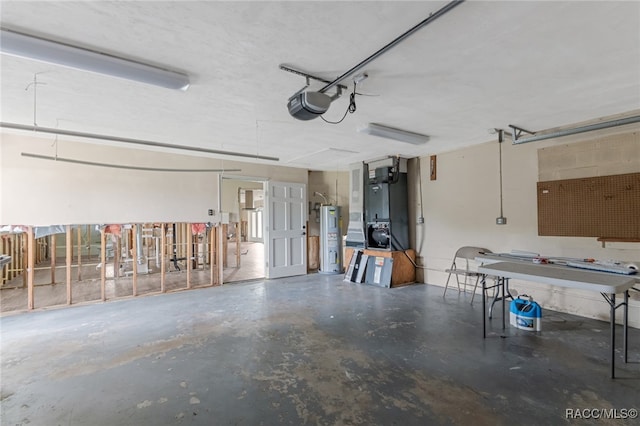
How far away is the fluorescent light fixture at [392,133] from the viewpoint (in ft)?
12.6

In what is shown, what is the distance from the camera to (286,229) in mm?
6586

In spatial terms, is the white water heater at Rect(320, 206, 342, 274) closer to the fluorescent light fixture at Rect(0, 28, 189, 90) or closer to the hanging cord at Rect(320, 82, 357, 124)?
the hanging cord at Rect(320, 82, 357, 124)

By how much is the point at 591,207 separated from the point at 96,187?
7.28 metres

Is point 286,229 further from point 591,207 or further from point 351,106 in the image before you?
point 591,207

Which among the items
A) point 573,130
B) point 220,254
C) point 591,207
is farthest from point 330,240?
point 573,130

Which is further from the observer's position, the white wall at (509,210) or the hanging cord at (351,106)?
the white wall at (509,210)

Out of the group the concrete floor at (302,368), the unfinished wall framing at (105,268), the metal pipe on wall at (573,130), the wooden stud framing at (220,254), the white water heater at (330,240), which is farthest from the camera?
the white water heater at (330,240)

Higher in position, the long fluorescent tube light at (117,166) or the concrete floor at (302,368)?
the long fluorescent tube light at (117,166)

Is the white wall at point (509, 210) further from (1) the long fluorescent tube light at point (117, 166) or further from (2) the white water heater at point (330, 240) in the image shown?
(1) the long fluorescent tube light at point (117, 166)

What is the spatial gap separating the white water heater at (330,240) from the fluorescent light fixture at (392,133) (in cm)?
291

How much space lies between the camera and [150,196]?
206 inches

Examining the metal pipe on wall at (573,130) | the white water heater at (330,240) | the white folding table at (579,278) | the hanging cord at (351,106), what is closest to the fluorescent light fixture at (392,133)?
the hanging cord at (351,106)

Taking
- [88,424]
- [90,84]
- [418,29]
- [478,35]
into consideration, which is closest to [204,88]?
[90,84]

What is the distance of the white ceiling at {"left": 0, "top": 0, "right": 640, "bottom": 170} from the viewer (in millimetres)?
1743
